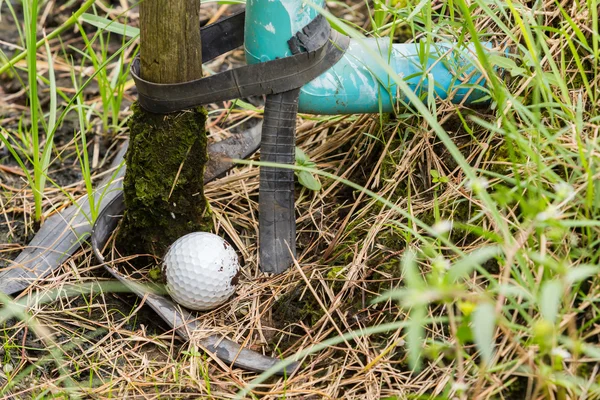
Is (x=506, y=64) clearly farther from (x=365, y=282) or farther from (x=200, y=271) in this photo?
(x=200, y=271)

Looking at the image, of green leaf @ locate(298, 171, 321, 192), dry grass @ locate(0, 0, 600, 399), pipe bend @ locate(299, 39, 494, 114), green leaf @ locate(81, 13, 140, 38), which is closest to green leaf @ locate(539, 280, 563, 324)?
dry grass @ locate(0, 0, 600, 399)

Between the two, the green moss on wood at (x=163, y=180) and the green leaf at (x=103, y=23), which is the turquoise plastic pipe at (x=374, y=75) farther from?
the green leaf at (x=103, y=23)

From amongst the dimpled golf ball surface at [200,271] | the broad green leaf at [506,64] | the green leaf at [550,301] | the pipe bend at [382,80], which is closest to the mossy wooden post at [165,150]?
the dimpled golf ball surface at [200,271]

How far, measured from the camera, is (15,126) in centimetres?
269

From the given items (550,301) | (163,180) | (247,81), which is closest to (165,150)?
(163,180)

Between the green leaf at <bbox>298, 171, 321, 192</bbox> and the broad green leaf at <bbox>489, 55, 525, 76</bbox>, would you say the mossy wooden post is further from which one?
the broad green leaf at <bbox>489, 55, 525, 76</bbox>

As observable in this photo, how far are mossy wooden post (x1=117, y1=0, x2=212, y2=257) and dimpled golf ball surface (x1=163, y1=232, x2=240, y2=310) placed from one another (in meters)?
0.14

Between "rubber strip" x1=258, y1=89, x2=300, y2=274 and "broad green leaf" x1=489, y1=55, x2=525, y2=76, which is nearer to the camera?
"broad green leaf" x1=489, y1=55, x2=525, y2=76

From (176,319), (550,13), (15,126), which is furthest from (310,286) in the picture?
(15,126)

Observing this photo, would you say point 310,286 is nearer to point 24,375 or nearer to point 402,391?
point 402,391

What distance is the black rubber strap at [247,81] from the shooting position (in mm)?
1897

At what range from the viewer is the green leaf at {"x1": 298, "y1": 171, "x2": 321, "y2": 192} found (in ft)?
7.18

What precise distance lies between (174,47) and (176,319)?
0.77 metres

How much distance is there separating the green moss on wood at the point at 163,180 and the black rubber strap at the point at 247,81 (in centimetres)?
6
